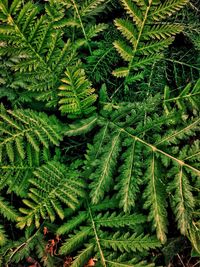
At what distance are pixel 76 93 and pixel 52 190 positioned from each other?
66cm

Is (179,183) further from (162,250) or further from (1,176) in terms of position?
(1,176)

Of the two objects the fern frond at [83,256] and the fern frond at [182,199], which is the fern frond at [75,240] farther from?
the fern frond at [182,199]

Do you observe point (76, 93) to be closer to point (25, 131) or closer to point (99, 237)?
point (25, 131)

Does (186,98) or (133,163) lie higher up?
(186,98)

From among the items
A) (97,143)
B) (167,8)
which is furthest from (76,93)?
(167,8)

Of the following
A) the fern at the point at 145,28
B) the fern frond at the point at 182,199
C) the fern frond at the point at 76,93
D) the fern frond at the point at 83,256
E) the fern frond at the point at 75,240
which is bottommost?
the fern frond at the point at 83,256

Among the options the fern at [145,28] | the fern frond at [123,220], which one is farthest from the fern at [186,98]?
the fern frond at [123,220]

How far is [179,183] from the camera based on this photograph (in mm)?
1966

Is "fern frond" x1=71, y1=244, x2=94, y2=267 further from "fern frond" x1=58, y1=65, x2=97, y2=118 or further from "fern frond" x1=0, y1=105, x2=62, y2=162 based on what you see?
"fern frond" x1=58, y1=65, x2=97, y2=118

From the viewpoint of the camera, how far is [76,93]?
7.19ft

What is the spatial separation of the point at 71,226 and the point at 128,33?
4.41ft

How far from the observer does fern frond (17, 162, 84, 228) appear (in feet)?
6.55

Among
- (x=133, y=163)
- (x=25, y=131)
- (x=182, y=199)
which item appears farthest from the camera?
(x=25, y=131)

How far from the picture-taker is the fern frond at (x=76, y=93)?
2096 millimetres
